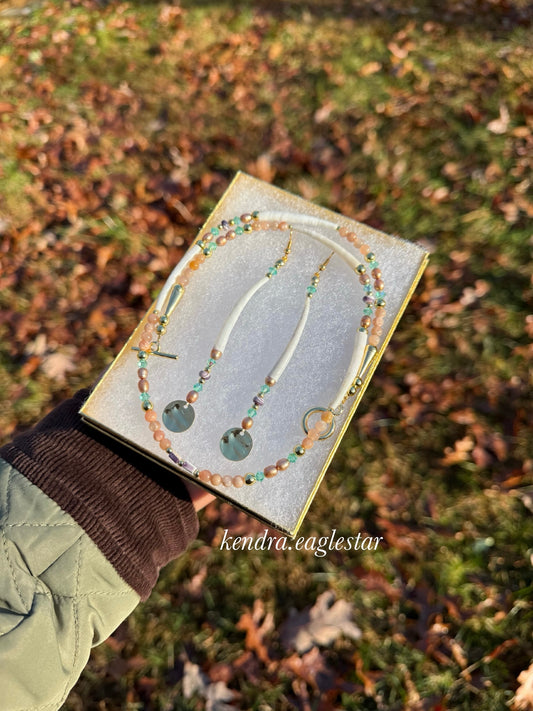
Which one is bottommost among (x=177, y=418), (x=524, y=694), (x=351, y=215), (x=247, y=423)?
(x=524, y=694)

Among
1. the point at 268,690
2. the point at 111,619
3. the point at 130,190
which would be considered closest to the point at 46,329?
the point at 130,190

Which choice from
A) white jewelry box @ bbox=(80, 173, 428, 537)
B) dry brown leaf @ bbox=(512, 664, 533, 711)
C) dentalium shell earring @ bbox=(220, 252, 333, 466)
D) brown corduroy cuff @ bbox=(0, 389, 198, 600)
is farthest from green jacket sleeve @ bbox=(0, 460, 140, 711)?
dry brown leaf @ bbox=(512, 664, 533, 711)

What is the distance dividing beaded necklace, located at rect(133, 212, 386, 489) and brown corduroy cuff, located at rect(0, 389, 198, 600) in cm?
25

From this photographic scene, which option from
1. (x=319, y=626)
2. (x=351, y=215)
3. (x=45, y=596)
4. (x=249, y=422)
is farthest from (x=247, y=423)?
(x=351, y=215)

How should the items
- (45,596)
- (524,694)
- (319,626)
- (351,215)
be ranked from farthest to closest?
(351,215) → (319,626) → (524,694) → (45,596)

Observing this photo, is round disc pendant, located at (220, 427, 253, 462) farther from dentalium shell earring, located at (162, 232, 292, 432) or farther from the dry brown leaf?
the dry brown leaf

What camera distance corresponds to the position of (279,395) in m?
1.93

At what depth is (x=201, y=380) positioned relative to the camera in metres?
1.96

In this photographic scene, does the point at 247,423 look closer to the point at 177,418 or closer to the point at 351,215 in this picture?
the point at 177,418

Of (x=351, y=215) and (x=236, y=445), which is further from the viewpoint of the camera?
(x=351, y=215)

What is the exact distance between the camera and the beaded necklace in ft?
6.11

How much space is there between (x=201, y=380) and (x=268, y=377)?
25 cm

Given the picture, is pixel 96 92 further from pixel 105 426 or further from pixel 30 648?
pixel 30 648

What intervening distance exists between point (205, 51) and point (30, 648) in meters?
4.56
